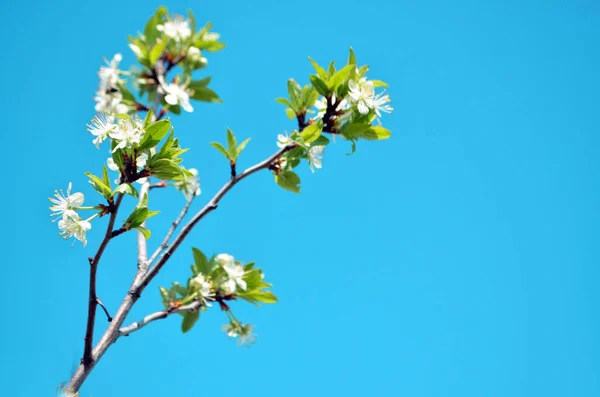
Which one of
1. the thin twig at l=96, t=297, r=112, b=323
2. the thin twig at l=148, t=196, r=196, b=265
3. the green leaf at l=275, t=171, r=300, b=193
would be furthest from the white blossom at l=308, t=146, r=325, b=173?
the thin twig at l=96, t=297, r=112, b=323

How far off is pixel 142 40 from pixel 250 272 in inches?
49.4

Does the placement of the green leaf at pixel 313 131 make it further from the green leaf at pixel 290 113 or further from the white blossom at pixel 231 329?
the white blossom at pixel 231 329

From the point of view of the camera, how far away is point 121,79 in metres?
2.71

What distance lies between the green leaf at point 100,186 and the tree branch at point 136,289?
0.26 meters

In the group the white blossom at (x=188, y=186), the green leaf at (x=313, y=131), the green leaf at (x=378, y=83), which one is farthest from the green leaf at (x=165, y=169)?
the green leaf at (x=378, y=83)

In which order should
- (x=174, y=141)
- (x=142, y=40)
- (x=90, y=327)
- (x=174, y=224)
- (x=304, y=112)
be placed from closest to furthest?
(x=90, y=327), (x=174, y=141), (x=174, y=224), (x=304, y=112), (x=142, y=40)

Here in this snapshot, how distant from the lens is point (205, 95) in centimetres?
274

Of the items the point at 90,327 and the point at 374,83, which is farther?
the point at 374,83

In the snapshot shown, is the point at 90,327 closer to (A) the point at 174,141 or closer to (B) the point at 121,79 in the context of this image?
(A) the point at 174,141

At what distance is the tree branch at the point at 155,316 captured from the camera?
1718 millimetres

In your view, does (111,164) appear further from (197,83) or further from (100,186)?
(197,83)

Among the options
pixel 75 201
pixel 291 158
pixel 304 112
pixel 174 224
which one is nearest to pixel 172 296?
pixel 174 224

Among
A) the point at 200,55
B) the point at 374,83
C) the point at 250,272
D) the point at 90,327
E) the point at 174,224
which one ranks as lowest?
the point at 90,327

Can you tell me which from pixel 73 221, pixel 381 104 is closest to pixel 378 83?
pixel 381 104
